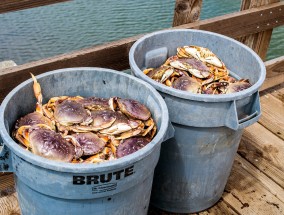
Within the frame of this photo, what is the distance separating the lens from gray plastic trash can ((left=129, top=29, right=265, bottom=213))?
7.46 feet

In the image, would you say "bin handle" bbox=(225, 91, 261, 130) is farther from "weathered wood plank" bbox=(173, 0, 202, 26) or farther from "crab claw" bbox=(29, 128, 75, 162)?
A: "weathered wood plank" bbox=(173, 0, 202, 26)

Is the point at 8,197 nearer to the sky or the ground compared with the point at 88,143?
nearer to the ground

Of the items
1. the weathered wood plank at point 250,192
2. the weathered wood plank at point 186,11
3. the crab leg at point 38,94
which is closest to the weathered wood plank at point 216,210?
the weathered wood plank at point 250,192

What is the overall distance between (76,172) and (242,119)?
1.00m

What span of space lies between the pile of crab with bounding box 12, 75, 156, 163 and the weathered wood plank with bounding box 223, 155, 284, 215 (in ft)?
3.56

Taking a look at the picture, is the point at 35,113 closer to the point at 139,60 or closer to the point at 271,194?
the point at 139,60

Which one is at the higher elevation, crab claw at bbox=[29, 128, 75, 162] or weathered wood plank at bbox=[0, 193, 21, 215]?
crab claw at bbox=[29, 128, 75, 162]

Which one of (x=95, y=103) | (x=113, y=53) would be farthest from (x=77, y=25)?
(x=95, y=103)

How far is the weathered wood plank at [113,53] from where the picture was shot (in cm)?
252

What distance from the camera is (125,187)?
1858 millimetres

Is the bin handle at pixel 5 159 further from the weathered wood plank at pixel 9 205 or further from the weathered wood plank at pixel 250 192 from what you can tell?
the weathered wood plank at pixel 250 192

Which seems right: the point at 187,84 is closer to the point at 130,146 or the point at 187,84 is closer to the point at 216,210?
the point at 130,146

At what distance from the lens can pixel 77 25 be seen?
6.79m

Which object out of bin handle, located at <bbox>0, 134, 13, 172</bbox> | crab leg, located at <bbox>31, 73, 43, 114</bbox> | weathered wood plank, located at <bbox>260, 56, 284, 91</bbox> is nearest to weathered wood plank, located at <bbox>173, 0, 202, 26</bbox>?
weathered wood plank, located at <bbox>260, 56, 284, 91</bbox>
